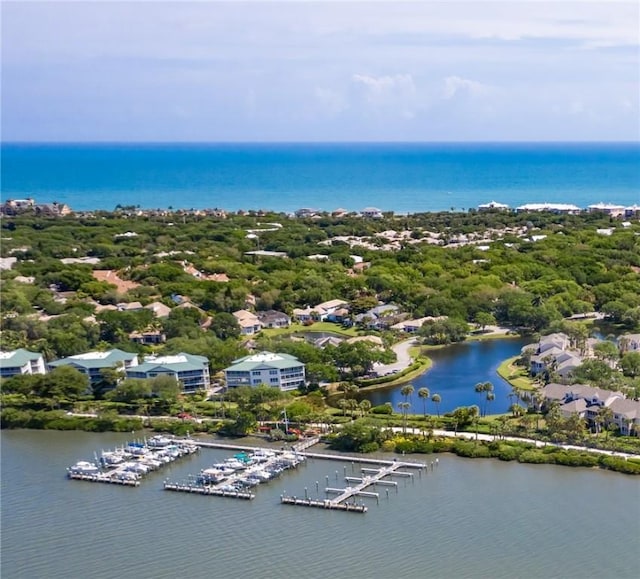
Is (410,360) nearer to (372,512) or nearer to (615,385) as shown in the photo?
(615,385)

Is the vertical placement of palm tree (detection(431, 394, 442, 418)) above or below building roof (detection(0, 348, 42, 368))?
below

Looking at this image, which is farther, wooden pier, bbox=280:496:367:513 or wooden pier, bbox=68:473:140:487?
wooden pier, bbox=68:473:140:487

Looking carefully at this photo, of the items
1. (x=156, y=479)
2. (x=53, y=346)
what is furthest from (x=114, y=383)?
(x=156, y=479)

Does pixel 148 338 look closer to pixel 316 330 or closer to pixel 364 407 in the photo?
pixel 316 330

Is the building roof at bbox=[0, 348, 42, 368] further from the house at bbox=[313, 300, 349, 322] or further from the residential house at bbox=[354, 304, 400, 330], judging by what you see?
the residential house at bbox=[354, 304, 400, 330]

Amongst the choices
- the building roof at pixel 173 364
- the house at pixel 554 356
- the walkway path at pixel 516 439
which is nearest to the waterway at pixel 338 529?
the walkway path at pixel 516 439

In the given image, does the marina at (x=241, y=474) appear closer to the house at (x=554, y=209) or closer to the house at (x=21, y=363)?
the house at (x=21, y=363)

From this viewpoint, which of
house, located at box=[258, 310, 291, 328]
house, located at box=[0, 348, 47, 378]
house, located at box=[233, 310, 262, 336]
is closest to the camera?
→ house, located at box=[0, 348, 47, 378]

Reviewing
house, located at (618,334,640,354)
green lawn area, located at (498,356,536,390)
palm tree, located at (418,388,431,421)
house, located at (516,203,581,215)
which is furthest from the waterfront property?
house, located at (516,203,581,215)
